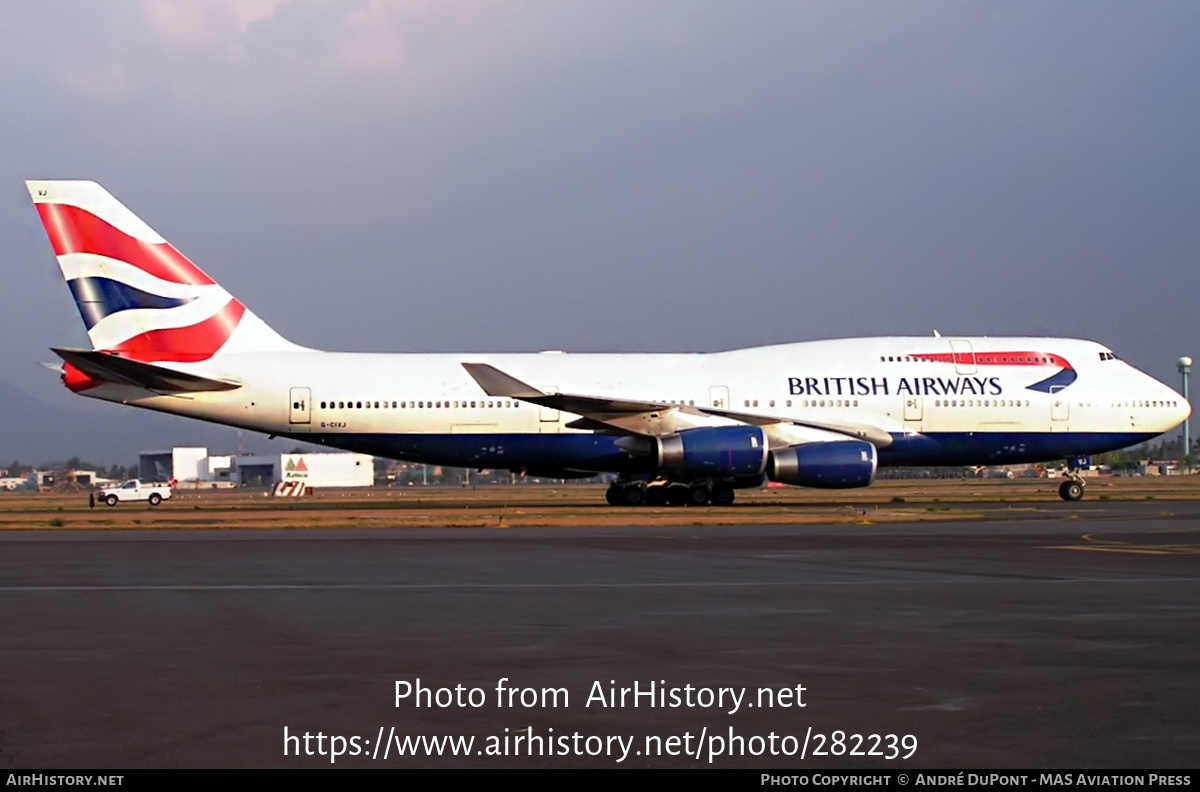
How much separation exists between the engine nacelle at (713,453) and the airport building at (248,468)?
6163cm

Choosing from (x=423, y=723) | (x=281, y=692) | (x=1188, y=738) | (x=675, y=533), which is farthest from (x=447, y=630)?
(x=675, y=533)

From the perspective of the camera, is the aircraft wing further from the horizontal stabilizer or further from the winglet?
the horizontal stabilizer

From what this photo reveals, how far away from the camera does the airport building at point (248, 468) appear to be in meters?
114

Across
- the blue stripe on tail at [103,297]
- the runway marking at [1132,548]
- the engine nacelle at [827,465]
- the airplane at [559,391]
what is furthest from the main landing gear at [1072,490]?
the blue stripe on tail at [103,297]

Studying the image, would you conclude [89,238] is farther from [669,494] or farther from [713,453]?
[713,453]

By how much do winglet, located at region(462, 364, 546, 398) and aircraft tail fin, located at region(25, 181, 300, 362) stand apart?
7110mm

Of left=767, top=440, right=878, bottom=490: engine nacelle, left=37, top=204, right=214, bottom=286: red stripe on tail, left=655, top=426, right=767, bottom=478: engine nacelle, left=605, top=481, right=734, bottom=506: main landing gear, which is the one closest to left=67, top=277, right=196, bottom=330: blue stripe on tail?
left=37, top=204, right=214, bottom=286: red stripe on tail

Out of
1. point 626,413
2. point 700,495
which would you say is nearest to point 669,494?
point 700,495

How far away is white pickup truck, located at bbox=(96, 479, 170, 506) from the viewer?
59.1 meters

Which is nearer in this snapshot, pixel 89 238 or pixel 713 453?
pixel 713 453

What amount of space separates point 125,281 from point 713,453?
52.7ft

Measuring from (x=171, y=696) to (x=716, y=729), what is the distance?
332 centimetres

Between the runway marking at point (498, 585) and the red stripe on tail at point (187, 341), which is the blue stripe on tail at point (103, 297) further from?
the runway marking at point (498, 585)

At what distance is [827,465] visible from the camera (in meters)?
34.8
